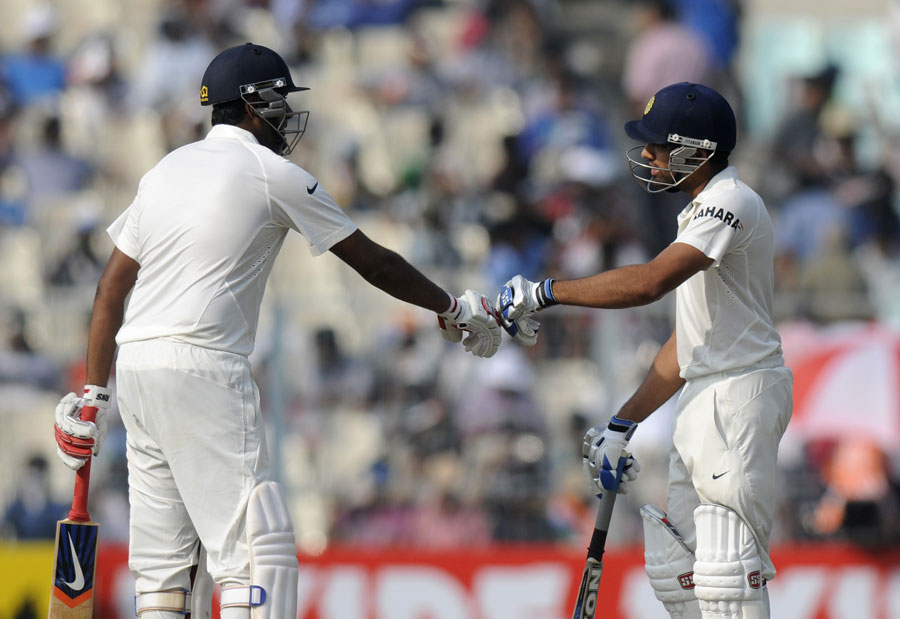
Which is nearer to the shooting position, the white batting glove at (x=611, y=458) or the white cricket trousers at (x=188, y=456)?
the white cricket trousers at (x=188, y=456)

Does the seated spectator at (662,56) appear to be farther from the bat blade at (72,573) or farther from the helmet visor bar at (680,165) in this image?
the bat blade at (72,573)

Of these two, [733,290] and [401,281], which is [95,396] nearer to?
[401,281]

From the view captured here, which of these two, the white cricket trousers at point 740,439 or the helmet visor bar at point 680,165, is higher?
the helmet visor bar at point 680,165

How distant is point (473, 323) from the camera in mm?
5883

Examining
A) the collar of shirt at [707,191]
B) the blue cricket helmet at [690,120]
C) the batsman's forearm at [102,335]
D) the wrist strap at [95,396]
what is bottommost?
the wrist strap at [95,396]

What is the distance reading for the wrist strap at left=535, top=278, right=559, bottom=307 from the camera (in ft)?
18.7

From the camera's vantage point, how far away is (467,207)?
1202 cm

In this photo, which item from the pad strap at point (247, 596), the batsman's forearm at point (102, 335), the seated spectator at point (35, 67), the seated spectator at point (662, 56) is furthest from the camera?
the seated spectator at point (35, 67)

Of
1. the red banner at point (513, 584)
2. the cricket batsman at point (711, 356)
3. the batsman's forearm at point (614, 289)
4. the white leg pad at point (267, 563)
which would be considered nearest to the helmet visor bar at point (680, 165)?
the cricket batsman at point (711, 356)

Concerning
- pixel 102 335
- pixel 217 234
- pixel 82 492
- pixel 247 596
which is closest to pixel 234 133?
pixel 217 234

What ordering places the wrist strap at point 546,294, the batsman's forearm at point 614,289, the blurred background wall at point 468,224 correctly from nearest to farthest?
the batsman's forearm at point 614,289 < the wrist strap at point 546,294 < the blurred background wall at point 468,224

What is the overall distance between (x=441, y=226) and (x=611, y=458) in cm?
593

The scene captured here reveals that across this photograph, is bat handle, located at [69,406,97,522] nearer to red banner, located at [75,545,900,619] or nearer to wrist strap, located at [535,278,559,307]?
wrist strap, located at [535,278,559,307]

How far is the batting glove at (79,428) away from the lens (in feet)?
17.7
